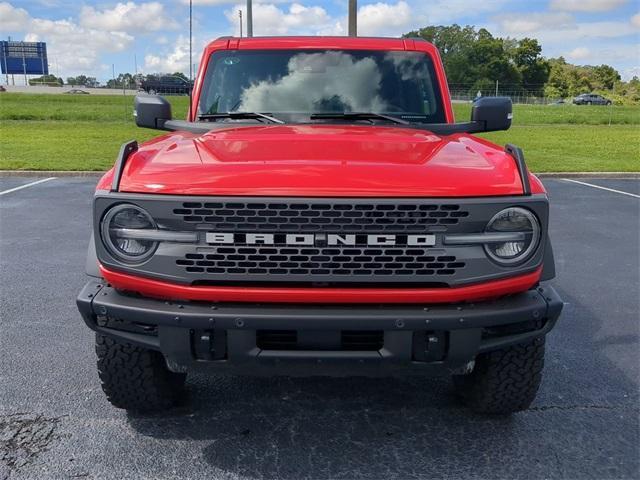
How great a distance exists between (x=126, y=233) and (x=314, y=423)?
1397mm

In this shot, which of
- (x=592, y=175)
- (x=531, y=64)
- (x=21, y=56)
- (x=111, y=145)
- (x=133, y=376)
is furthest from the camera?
(x=531, y=64)

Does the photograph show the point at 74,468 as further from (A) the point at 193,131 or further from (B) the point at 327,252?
(A) the point at 193,131

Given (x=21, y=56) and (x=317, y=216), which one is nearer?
(x=317, y=216)

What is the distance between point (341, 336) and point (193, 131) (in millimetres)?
1627

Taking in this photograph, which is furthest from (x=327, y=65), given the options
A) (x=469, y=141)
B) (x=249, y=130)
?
(x=469, y=141)

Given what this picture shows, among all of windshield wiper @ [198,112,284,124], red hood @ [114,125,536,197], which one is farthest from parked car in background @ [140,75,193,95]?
red hood @ [114,125,536,197]

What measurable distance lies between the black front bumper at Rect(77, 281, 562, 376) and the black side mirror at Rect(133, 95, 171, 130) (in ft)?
5.25

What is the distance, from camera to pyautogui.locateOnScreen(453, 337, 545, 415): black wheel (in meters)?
2.88

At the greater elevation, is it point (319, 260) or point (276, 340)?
point (319, 260)

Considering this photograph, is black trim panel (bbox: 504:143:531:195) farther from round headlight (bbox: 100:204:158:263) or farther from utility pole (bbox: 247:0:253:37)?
utility pole (bbox: 247:0:253:37)

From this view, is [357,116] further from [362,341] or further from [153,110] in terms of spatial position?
[362,341]

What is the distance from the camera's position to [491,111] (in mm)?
3771

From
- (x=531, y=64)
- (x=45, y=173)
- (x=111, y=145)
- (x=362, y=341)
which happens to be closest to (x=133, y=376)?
(x=362, y=341)

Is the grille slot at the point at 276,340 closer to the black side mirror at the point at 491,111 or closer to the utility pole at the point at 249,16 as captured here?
the black side mirror at the point at 491,111
